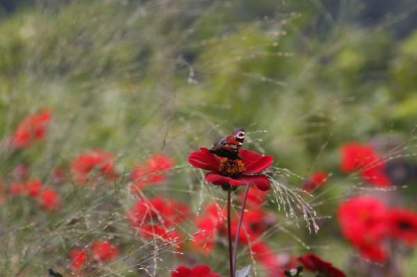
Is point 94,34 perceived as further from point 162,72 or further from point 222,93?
point 222,93

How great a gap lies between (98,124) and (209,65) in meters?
0.65

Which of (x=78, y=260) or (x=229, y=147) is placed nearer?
(x=229, y=147)

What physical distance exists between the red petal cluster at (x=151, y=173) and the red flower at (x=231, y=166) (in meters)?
0.16

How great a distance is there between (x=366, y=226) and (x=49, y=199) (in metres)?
0.59

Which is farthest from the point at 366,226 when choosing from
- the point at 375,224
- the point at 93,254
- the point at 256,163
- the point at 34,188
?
the point at 256,163

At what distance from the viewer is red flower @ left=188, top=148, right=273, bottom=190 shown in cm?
83

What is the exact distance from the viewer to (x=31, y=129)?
5.34 feet

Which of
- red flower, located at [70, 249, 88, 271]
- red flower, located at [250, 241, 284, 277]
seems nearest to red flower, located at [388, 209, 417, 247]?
red flower, located at [250, 241, 284, 277]

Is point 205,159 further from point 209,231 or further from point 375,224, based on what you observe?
point 375,224

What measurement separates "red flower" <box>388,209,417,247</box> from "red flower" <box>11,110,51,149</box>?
2.18 ft

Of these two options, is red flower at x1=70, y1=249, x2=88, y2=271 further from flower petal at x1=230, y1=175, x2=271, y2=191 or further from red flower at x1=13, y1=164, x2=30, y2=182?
red flower at x1=13, y1=164, x2=30, y2=182

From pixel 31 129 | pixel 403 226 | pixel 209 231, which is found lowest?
pixel 403 226

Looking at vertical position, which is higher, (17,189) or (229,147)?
(229,147)

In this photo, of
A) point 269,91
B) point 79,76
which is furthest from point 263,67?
point 79,76
